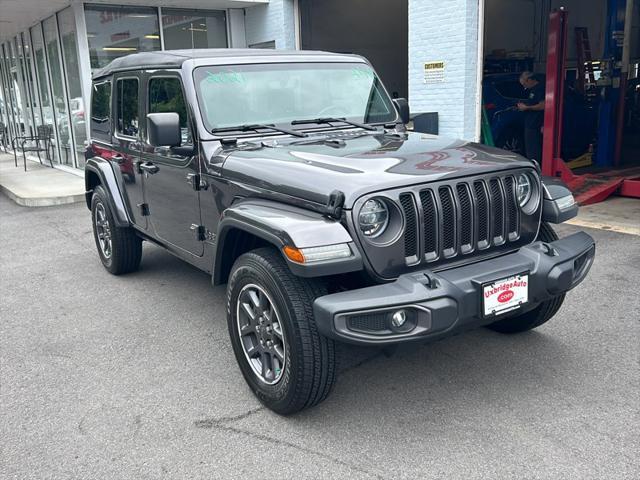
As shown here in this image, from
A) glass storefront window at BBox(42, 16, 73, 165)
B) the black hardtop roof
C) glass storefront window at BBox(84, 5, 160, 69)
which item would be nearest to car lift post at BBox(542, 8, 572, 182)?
the black hardtop roof

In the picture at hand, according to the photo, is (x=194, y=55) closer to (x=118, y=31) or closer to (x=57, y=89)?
(x=118, y=31)

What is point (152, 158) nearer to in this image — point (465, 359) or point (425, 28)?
point (465, 359)

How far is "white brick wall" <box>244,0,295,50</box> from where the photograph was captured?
39.6 feet

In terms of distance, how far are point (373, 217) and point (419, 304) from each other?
495mm

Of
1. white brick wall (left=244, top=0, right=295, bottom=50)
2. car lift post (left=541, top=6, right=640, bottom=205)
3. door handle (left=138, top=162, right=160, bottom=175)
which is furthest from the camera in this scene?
white brick wall (left=244, top=0, right=295, bottom=50)

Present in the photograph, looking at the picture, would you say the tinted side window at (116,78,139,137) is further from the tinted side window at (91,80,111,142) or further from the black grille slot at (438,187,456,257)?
the black grille slot at (438,187,456,257)

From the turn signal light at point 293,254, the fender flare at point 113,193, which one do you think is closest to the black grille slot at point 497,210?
the turn signal light at point 293,254

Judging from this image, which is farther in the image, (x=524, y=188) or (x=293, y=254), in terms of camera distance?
(x=524, y=188)

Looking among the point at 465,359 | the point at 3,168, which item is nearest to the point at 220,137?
the point at 465,359

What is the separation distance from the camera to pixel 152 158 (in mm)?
4590

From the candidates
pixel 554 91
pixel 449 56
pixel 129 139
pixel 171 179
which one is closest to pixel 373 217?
pixel 171 179

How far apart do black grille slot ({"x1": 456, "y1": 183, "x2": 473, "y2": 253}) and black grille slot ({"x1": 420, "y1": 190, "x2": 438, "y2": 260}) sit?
0.59 ft

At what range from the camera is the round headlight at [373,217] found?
292 cm

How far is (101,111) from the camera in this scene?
5719 mm
